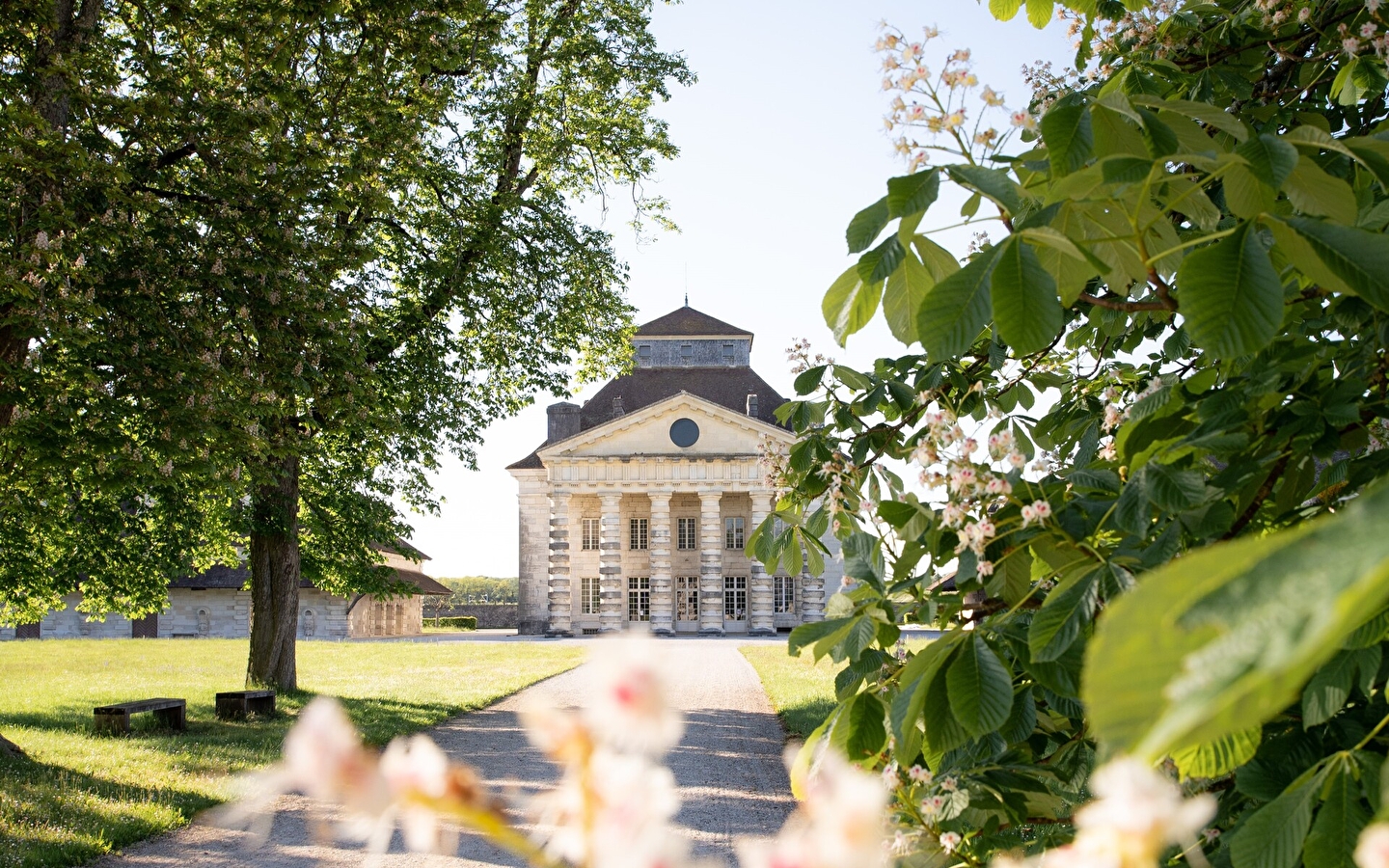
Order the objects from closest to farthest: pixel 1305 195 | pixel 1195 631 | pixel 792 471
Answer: pixel 1195 631 < pixel 1305 195 < pixel 792 471

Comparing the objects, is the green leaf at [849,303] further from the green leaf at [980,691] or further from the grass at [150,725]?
the grass at [150,725]

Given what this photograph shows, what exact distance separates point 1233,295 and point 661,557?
2311 inches

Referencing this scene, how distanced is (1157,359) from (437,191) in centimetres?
1582

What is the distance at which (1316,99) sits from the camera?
419cm

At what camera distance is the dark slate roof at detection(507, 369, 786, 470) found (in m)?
62.3

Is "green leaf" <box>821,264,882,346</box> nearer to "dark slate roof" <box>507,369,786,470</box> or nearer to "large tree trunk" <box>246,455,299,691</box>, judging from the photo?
"large tree trunk" <box>246,455,299,691</box>

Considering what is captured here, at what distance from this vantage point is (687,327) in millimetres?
64312

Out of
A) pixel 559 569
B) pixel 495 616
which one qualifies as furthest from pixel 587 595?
pixel 495 616

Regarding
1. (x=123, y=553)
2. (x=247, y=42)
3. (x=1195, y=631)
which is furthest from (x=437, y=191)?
(x=1195, y=631)

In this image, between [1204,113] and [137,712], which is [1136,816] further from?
[137,712]

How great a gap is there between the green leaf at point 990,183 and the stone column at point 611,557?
5707 centimetres

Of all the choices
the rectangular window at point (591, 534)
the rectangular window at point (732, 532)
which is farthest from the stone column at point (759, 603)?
the rectangular window at point (591, 534)

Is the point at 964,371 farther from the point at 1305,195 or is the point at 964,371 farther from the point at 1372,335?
the point at 1305,195

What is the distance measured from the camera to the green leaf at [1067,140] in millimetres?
1824
